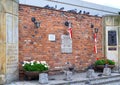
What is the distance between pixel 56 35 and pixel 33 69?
2423 mm

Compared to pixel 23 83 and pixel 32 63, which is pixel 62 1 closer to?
pixel 32 63

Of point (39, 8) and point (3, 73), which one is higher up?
point (39, 8)

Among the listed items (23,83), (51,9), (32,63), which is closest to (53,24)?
(51,9)

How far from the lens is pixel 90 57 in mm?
13547

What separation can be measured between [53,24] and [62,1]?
125 centimetres

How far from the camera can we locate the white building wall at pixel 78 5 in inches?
439

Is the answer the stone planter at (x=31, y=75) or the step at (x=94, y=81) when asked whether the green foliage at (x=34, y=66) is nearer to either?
the stone planter at (x=31, y=75)

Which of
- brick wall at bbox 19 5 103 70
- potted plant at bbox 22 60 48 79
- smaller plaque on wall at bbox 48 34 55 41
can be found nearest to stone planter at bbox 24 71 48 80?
potted plant at bbox 22 60 48 79

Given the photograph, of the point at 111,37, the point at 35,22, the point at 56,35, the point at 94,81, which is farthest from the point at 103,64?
the point at 35,22

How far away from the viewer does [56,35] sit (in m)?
11.8

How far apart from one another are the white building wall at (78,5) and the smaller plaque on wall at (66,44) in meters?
1.23

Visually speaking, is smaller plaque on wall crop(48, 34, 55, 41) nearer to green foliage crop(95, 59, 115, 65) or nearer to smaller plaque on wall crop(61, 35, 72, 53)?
smaller plaque on wall crop(61, 35, 72, 53)

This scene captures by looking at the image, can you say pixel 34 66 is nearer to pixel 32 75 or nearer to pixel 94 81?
pixel 32 75

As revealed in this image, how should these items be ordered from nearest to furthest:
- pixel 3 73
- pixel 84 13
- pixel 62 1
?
pixel 3 73 → pixel 62 1 → pixel 84 13
